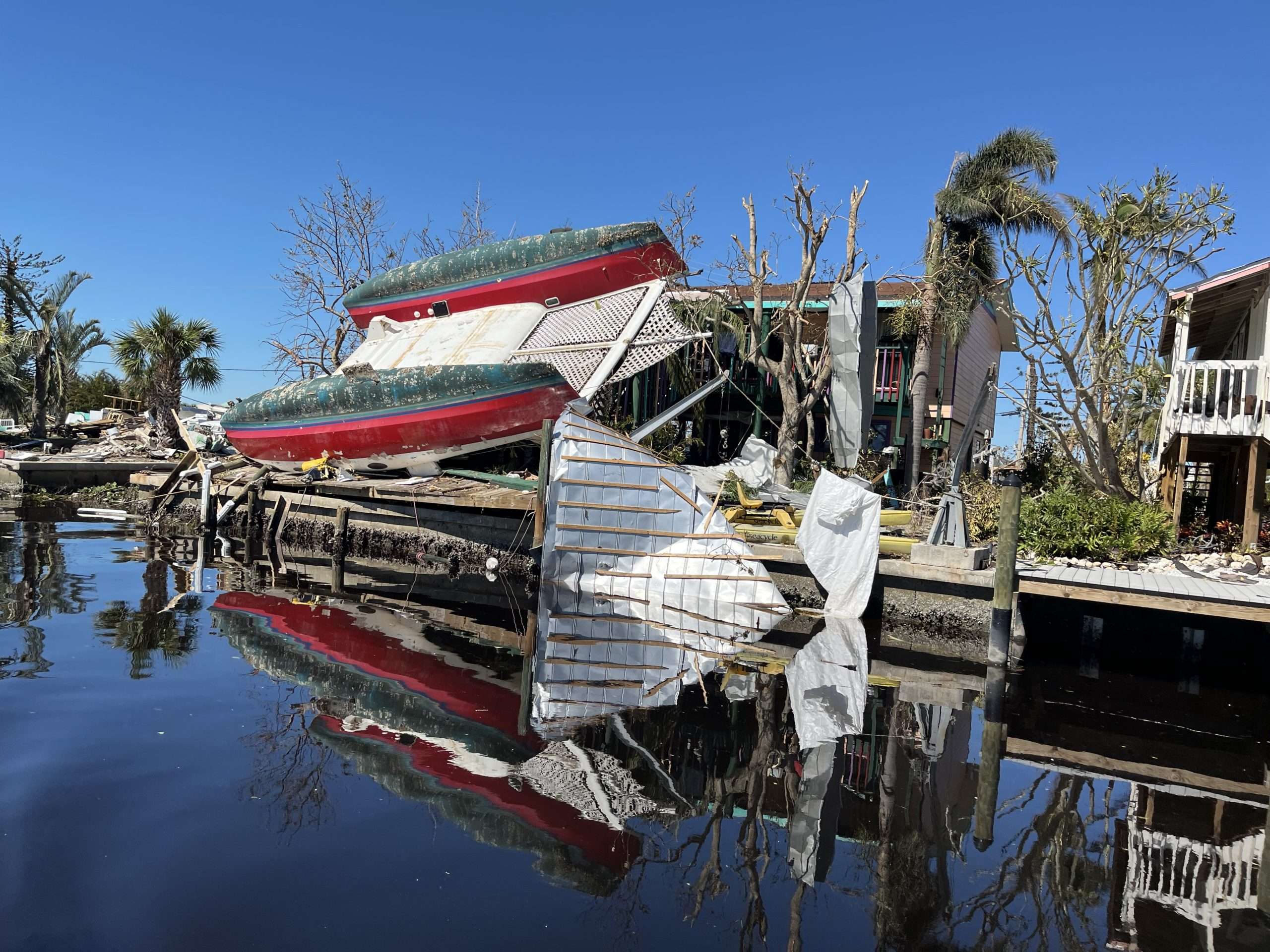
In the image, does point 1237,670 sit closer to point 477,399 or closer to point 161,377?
point 477,399

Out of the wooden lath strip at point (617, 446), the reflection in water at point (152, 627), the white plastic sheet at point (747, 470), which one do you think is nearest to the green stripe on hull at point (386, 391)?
the white plastic sheet at point (747, 470)

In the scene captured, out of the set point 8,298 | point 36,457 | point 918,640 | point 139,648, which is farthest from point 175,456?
point 918,640

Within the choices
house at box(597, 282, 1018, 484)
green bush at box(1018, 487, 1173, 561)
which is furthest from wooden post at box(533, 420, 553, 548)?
house at box(597, 282, 1018, 484)

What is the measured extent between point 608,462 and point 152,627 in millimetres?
6258

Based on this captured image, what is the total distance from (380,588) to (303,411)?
5.38 metres

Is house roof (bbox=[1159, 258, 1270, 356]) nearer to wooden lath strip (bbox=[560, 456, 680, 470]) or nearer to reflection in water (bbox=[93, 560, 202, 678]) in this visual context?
wooden lath strip (bbox=[560, 456, 680, 470])

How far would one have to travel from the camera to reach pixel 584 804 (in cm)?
618

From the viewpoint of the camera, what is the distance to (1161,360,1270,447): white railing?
13336 mm

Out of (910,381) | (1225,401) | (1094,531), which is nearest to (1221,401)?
(1225,401)

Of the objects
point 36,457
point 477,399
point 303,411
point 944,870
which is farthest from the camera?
point 36,457

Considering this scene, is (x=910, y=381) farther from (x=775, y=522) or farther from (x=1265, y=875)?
(x=1265, y=875)

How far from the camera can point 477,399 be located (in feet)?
54.3

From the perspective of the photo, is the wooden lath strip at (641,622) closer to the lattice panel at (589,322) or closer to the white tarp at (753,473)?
the white tarp at (753,473)

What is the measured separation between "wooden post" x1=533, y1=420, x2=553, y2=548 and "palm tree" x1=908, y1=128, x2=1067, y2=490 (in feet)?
31.3
